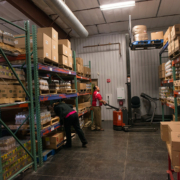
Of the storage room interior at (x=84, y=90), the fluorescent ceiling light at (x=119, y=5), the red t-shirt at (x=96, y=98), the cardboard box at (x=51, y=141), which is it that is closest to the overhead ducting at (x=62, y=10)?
the storage room interior at (x=84, y=90)

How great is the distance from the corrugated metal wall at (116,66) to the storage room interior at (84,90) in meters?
0.06

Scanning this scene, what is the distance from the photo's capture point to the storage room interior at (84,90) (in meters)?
3.64

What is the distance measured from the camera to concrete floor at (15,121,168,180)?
3.66m

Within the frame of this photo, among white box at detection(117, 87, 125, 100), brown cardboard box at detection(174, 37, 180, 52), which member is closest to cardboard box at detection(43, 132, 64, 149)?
brown cardboard box at detection(174, 37, 180, 52)

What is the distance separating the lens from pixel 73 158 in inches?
183

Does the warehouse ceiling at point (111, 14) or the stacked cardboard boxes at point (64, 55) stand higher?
the warehouse ceiling at point (111, 14)

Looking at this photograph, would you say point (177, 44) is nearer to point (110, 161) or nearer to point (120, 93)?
point (110, 161)

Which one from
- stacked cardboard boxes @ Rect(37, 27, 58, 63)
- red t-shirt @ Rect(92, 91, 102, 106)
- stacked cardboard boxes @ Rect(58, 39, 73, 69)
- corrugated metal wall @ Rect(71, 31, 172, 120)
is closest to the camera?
stacked cardboard boxes @ Rect(37, 27, 58, 63)

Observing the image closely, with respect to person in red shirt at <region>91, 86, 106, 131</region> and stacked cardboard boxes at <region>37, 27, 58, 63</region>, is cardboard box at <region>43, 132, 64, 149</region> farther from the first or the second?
person in red shirt at <region>91, 86, 106, 131</region>

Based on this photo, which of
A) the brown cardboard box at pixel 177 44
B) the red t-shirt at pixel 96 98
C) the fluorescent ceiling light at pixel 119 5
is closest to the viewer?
the brown cardboard box at pixel 177 44

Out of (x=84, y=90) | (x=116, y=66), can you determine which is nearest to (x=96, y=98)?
(x=84, y=90)

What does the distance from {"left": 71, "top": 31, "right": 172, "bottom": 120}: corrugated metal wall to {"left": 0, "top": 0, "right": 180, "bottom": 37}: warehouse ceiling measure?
1009mm

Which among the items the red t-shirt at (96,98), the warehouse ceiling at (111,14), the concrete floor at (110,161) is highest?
the warehouse ceiling at (111,14)

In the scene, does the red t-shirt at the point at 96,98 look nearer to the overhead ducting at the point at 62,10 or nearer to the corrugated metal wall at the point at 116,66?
the corrugated metal wall at the point at 116,66
